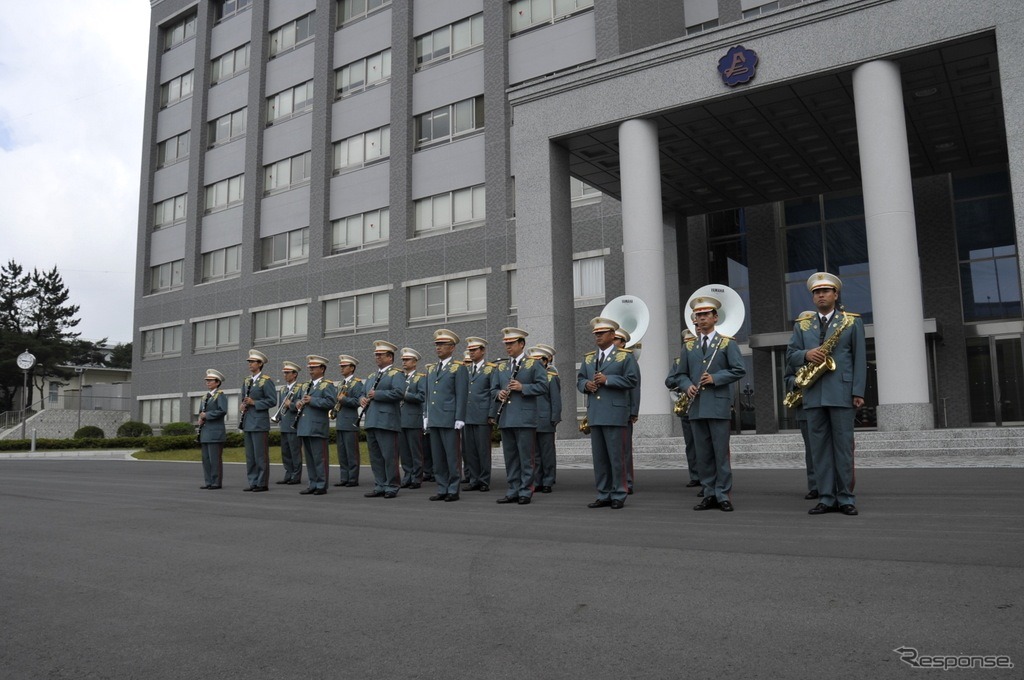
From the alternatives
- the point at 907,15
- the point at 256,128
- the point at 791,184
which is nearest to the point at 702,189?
the point at 791,184

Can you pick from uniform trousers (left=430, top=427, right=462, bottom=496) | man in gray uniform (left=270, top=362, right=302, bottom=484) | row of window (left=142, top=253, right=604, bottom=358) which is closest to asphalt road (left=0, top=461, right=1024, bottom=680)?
uniform trousers (left=430, top=427, right=462, bottom=496)

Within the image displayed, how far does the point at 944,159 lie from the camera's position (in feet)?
73.0

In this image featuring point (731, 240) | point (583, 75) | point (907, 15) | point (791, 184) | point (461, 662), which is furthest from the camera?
point (731, 240)

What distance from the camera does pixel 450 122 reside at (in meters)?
32.2

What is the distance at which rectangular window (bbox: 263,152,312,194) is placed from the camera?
124ft

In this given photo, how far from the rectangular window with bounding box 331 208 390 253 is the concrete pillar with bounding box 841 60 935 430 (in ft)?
70.8

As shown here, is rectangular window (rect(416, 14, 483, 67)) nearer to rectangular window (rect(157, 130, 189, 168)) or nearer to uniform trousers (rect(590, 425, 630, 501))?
rectangular window (rect(157, 130, 189, 168))

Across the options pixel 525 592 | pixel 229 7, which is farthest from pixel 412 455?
pixel 229 7

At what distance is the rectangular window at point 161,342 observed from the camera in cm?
4306

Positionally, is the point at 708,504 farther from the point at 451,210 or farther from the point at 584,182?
the point at 451,210

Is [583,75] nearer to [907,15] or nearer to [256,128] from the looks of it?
[907,15]

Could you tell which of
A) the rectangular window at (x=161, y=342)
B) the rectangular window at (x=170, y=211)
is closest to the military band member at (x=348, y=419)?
the rectangular window at (x=161, y=342)

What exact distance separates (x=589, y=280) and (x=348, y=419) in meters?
15.9

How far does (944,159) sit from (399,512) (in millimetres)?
19986
